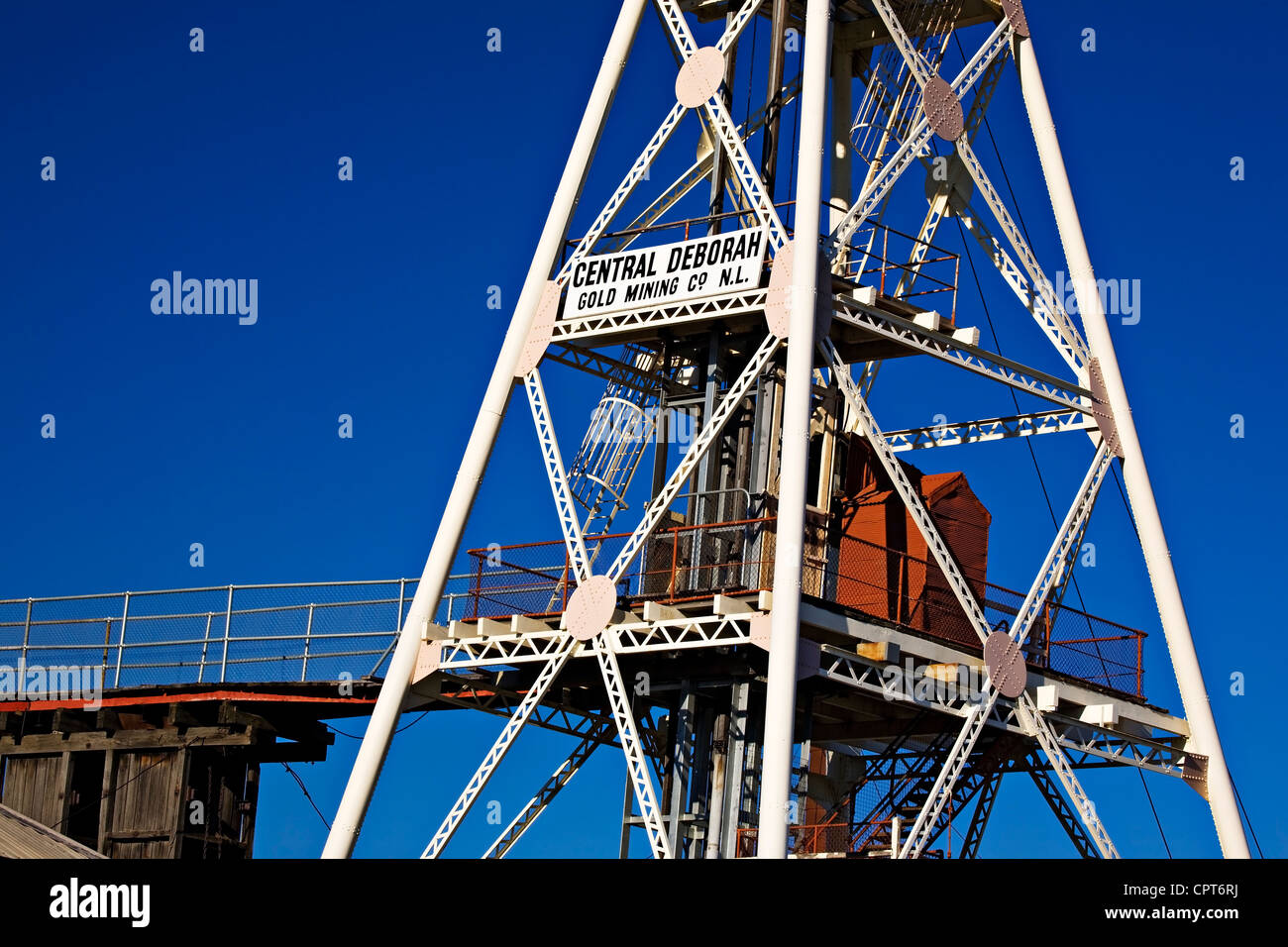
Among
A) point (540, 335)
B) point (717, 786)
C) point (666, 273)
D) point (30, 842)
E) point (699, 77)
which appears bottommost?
point (30, 842)

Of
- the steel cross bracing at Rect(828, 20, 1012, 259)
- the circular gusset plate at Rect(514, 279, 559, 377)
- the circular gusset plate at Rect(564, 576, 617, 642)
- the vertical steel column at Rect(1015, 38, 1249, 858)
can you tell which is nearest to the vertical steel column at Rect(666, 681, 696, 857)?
the circular gusset plate at Rect(564, 576, 617, 642)

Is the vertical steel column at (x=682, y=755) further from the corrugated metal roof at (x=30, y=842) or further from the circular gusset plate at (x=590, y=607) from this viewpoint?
the corrugated metal roof at (x=30, y=842)

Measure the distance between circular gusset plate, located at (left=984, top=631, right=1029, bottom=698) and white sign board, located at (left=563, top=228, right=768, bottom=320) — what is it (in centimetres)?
658

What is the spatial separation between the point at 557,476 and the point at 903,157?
299 inches

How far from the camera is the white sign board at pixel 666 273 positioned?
32344mm

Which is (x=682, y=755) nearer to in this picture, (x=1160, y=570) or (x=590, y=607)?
(x=590, y=607)

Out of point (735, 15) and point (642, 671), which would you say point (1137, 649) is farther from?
point (735, 15)

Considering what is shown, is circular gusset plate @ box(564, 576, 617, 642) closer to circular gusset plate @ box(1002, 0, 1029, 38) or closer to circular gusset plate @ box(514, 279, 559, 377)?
circular gusset plate @ box(514, 279, 559, 377)

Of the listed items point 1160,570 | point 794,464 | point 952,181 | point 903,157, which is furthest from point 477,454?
point 1160,570

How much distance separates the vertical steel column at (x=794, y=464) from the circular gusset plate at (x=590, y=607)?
2.69m

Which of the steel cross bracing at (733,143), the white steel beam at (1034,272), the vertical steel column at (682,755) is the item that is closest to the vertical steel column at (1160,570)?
the white steel beam at (1034,272)

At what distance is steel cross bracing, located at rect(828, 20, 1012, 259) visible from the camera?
1305 inches

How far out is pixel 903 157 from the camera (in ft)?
114
